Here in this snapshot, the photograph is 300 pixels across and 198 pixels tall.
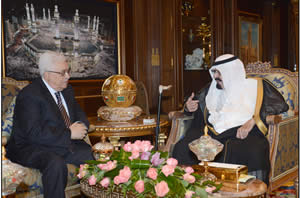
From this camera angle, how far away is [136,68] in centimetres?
604

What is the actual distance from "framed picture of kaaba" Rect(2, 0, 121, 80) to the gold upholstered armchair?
216 centimetres

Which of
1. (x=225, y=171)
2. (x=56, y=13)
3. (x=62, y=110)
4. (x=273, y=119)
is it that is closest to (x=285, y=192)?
(x=273, y=119)

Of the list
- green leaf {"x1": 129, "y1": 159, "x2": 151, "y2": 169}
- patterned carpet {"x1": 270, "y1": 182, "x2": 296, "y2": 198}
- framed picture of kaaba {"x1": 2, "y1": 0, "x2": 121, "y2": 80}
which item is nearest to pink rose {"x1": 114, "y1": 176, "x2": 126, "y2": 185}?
green leaf {"x1": 129, "y1": 159, "x2": 151, "y2": 169}

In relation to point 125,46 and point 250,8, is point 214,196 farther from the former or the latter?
point 250,8

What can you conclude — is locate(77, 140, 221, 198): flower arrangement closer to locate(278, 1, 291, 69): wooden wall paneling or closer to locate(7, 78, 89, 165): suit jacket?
locate(7, 78, 89, 165): suit jacket

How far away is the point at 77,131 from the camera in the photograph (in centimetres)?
300

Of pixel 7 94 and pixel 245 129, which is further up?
pixel 7 94

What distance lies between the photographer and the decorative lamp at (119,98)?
11.8 feet

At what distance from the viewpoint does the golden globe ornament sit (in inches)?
141

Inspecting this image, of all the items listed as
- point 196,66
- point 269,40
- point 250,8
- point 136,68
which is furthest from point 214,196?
point 269,40

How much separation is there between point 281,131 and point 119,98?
5.03 feet

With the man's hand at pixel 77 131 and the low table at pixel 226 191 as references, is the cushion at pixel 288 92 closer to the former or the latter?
the low table at pixel 226 191

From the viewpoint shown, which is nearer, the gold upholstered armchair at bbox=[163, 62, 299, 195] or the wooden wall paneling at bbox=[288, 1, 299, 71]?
the gold upholstered armchair at bbox=[163, 62, 299, 195]

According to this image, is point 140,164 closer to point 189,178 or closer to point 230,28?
point 189,178
